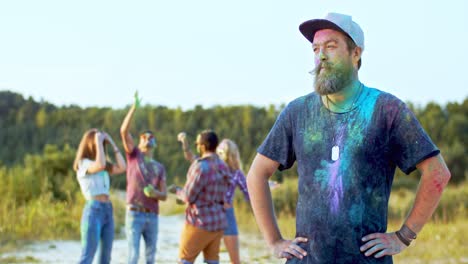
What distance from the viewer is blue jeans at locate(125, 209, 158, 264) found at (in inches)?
341

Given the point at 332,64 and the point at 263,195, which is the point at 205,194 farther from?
the point at 332,64

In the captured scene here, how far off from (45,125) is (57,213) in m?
22.8

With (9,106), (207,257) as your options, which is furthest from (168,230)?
(9,106)

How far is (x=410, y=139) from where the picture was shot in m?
3.39

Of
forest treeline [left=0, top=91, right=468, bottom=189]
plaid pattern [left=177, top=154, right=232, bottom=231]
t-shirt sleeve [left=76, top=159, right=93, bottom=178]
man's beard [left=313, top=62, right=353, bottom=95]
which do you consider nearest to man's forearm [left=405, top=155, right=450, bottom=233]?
man's beard [left=313, top=62, right=353, bottom=95]

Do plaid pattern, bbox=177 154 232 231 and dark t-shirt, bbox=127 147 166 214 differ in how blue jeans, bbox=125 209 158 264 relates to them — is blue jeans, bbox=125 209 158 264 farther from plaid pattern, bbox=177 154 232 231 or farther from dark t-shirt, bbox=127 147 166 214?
plaid pattern, bbox=177 154 232 231

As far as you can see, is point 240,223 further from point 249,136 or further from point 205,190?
point 249,136

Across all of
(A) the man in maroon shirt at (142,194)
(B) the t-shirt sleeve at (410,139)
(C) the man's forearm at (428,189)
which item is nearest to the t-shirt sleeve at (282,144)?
(B) the t-shirt sleeve at (410,139)

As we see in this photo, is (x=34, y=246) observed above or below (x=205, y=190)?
below

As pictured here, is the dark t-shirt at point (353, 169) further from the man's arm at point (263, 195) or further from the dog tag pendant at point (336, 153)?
the man's arm at point (263, 195)

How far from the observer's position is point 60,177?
67.1 ft

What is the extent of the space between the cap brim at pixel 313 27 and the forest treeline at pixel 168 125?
1040 inches

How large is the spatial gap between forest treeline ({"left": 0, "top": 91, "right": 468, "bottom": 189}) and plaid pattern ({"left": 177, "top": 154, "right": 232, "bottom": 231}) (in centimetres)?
2187

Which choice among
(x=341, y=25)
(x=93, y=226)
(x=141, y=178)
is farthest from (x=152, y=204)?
(x=341, y=25)
